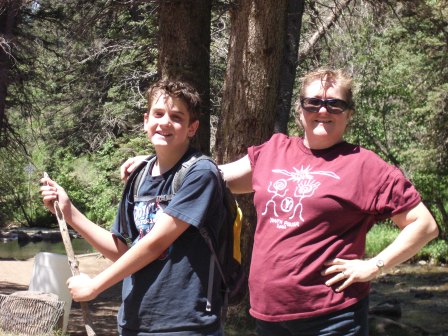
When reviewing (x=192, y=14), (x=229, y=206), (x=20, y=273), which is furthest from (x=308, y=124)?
(x=20, y=273)

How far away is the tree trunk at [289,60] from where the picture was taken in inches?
400

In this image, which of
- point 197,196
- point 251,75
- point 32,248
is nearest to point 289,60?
point 251,75

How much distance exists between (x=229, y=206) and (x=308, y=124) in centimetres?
48

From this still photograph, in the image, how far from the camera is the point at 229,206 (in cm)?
287

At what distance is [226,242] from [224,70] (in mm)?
12893

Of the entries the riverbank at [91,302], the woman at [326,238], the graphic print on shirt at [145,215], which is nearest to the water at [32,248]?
the riverbank at [91,302]

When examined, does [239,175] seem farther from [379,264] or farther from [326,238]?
[379,264]

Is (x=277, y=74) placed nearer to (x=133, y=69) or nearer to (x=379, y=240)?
(x=133, y=69)

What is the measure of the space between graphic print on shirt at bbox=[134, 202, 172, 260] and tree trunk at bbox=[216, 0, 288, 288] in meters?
5.04

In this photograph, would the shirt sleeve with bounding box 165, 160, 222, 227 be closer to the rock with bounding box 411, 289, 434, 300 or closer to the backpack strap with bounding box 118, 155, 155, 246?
the backpack strap with bounding box 118, 155, 155, 246

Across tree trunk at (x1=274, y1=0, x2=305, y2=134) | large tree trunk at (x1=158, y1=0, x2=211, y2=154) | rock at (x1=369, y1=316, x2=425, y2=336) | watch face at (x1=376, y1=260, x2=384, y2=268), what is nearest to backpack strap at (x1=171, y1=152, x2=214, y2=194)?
watch face at (x1=376, y1=260, x2=384, y2=268)

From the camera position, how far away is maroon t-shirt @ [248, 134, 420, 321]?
9.20ft

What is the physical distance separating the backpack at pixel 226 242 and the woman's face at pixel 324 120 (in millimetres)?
422

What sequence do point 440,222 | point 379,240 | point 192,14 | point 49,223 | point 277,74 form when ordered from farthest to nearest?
point 49,223
point 440,222
point 379,240
point 192,14
point 277,74
